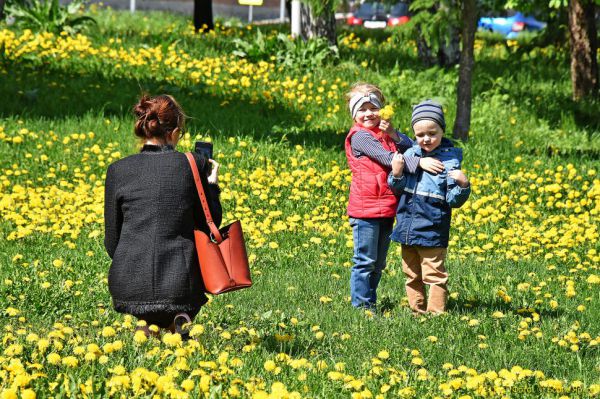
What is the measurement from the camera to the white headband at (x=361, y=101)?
246 inches

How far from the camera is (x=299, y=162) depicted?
1121cm

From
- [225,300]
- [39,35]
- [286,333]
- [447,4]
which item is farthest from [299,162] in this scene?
[39,35]

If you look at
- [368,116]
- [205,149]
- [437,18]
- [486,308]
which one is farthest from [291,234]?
Answer: [437,18]

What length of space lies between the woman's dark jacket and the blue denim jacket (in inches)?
66.8

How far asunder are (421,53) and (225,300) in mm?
11961

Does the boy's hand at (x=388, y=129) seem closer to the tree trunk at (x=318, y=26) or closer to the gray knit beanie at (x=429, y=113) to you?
the gray knit beanie at (x=429, y=113)

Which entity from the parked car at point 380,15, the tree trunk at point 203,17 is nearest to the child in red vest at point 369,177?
the tree trunk at point 203,17

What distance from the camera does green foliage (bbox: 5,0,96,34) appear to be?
17.2m

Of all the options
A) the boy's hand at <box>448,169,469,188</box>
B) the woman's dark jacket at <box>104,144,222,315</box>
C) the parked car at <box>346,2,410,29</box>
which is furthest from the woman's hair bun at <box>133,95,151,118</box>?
the parked car at <box>346,2,410,29</box>

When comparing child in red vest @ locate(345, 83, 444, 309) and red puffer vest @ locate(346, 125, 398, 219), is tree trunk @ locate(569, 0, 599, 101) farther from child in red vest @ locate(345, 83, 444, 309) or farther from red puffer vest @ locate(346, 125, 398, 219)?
red puffer vest @ locate(346, 125, 398, 219)

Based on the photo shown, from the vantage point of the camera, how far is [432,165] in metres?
6.03

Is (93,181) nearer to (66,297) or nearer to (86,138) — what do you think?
(86,138)

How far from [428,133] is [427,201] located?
0.43 metres

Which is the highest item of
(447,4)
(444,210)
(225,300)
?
(447,4)
